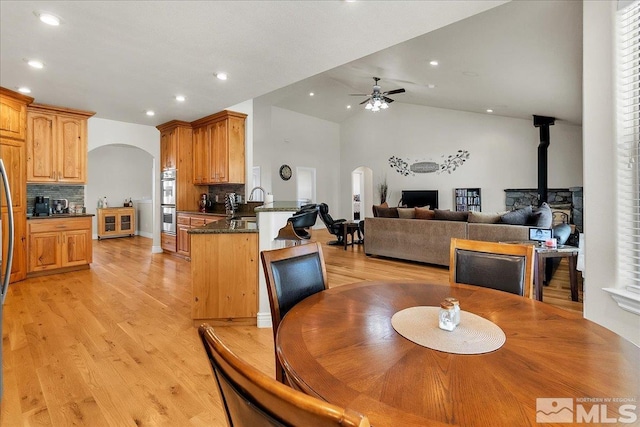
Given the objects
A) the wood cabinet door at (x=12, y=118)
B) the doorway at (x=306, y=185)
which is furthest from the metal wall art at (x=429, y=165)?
the wood cabinet door at (x=12, y=118)

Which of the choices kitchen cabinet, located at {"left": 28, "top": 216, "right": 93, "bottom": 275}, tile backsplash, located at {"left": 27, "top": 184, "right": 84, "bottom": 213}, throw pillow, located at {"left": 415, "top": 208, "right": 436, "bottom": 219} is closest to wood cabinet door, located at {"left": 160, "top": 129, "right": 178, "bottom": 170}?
tile backsplash, located at {"left": 27, "top": 184, "right": 84, "bottom": 213}

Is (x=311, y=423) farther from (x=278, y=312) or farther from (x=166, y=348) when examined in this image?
(x=166, y=348)

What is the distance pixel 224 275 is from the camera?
280 centimetres

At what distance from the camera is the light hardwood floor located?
1658 millimetres

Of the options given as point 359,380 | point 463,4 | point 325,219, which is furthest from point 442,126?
point 359,380

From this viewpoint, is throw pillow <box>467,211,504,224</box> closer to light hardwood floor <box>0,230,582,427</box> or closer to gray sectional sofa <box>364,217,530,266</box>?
gray sectional sofa <box>364,217,530,266</box>

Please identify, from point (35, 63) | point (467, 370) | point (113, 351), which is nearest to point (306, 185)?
point (35, 63)

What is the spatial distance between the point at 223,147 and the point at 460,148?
20.9 feet

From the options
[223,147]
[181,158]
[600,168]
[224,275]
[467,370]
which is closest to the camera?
[467,370]

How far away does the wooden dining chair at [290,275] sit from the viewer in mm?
1393

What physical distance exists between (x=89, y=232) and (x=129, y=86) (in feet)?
8.02

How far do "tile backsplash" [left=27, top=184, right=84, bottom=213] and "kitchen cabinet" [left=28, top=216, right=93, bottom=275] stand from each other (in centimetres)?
80

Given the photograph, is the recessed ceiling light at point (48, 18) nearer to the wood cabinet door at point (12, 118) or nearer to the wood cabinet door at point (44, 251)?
the wood cabinet door at point (12, 118)

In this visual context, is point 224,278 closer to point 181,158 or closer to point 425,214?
point 425,214
